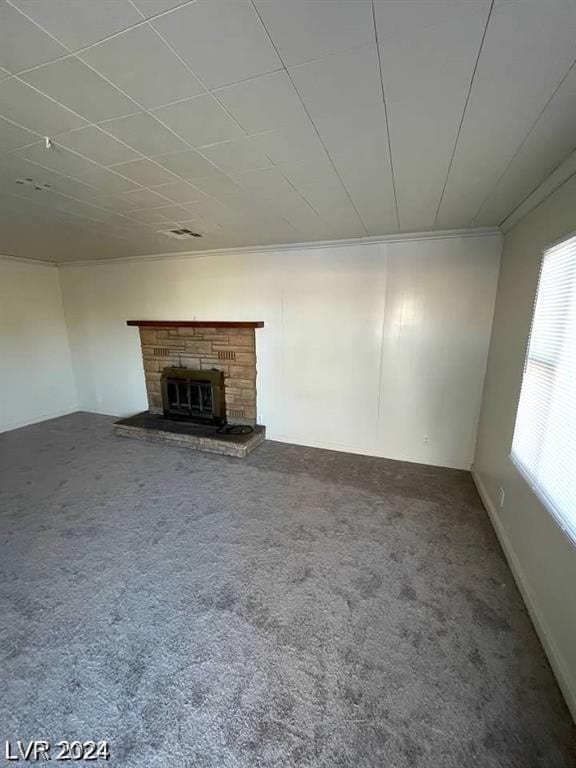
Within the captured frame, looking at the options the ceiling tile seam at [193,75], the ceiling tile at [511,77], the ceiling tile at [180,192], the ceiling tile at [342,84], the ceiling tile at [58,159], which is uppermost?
the ceiling tile at [58,159]

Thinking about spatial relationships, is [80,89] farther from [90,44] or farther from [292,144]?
[292,144]

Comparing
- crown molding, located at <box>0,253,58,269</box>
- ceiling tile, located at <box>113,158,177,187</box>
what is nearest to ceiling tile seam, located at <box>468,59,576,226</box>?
ceiling tile, located at <box>113,158,177,187</box>

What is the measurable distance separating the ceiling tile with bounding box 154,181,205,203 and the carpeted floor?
2458mm

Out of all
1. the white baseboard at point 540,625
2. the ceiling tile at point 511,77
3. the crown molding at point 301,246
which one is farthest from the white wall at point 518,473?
the ceiling tile at point 511,77

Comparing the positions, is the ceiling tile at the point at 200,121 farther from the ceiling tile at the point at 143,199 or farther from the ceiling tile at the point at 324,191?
the ceiling tile at the point at 143,199

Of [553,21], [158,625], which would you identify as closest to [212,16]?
[553,21]

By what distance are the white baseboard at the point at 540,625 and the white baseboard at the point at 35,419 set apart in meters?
6.01

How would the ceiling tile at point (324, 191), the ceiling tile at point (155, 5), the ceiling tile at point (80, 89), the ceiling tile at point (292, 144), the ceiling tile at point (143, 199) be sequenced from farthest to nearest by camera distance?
1. the ceiling tile at point (143, 199)
2. the ceiling tile at point (324, 191)
3. the ceiling tile at point (292, 144)
4. the ceiling tile at point (80, 89)
5. the ceiling tile at point (155, 5)

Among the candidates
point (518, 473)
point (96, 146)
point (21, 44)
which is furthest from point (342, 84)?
point (518, 473)

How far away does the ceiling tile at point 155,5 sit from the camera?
0.83 m

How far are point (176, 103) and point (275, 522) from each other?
8.51 feet

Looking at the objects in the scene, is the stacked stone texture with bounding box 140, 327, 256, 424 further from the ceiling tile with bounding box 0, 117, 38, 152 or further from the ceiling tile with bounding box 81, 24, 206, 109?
the ceiling tile with bounding box 81, 24, 206, 109

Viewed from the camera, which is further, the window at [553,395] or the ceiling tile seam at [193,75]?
the window at [553,395]

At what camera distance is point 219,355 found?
4148mm
